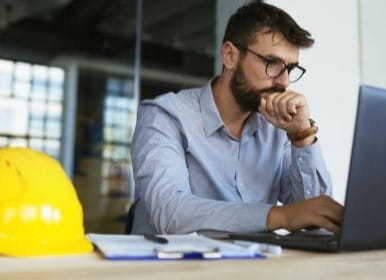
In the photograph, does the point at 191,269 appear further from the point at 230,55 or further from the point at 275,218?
the point at 230,55

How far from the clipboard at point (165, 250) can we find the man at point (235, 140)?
0.32 meters

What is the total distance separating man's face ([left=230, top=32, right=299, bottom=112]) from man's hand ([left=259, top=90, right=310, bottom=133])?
22 cm

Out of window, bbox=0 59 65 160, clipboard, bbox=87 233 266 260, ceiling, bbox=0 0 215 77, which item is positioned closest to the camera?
clipboard, bbox=87 233 266 260

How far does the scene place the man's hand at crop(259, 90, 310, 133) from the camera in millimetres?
1320

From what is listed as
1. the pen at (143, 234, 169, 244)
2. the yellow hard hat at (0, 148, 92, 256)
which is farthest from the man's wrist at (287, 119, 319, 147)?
the yellow hard hat at (0, 148, 92, 256)

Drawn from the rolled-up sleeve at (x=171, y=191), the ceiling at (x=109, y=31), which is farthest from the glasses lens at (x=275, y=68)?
the ceiling at (x=109, y=31)

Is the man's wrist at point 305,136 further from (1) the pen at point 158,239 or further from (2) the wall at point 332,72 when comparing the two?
(2) the wall at point 332,72

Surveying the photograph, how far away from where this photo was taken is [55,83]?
7.32 metres

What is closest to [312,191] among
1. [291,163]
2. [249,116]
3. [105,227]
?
[291,163]

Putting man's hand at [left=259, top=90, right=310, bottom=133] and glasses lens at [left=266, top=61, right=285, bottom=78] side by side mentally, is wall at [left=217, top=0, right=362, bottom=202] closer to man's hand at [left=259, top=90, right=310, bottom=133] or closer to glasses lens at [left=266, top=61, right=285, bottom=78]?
glasses lens at [left=266, top=61, right=285, bottom=78]

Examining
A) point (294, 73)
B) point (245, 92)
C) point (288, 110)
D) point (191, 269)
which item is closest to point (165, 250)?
point (191, 269)

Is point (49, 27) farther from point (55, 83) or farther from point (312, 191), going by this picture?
point (312, 191)

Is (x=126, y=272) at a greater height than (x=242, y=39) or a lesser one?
lesser

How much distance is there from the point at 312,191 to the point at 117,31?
6494mm
